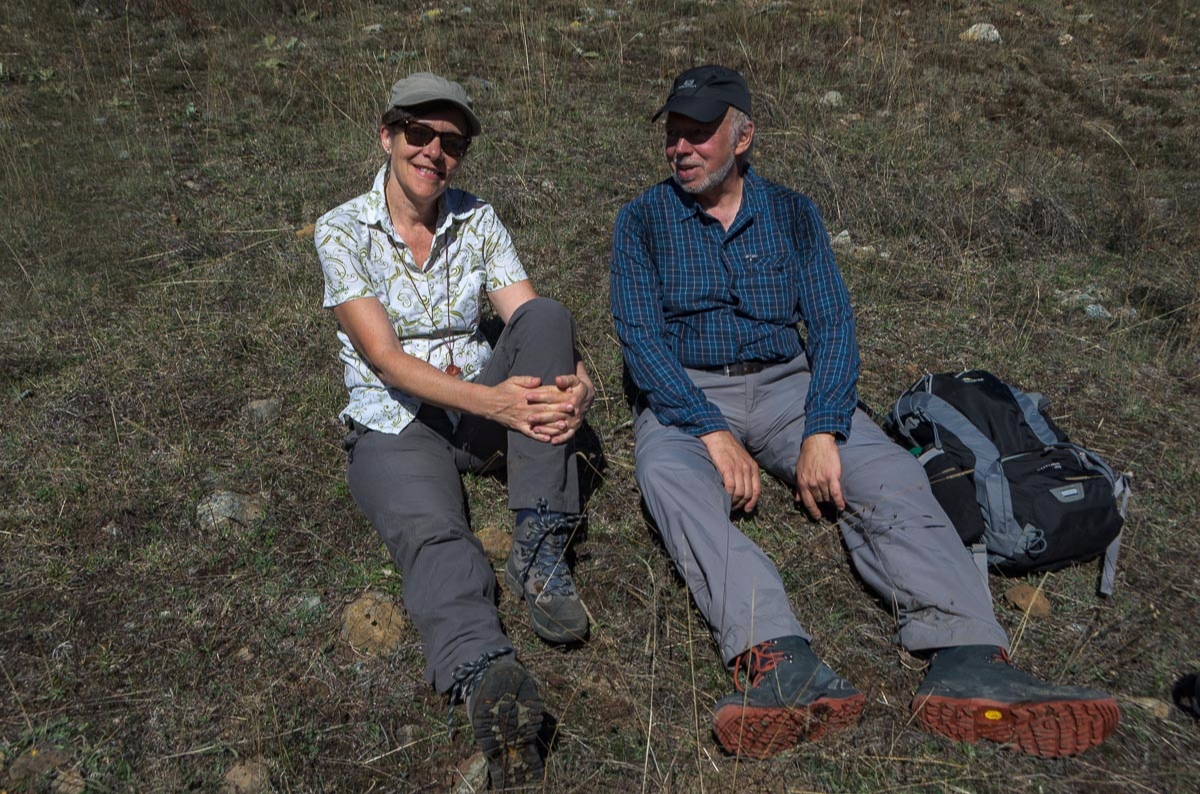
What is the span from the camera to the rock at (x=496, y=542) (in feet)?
10.8

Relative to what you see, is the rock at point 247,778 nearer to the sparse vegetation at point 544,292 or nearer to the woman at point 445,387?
the sparse vegetation at point 544,292

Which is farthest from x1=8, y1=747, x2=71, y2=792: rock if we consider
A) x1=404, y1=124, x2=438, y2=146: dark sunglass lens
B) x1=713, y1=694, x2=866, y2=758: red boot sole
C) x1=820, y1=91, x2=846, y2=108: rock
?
x1=820, y1=91, x2=846, y2=108: rock

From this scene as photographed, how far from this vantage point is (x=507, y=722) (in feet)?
7.36

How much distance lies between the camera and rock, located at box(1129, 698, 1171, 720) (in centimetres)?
262

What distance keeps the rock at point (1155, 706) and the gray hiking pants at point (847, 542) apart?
1.53ft

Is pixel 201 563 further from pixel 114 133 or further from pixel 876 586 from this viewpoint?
pixel 114 133

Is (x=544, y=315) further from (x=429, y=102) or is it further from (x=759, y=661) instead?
(x=759, y=661)

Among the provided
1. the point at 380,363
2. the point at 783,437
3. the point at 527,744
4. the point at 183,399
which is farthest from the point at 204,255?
the point at 527,744

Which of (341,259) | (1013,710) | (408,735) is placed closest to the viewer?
(1013,710)

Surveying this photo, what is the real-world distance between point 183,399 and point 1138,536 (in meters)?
4.10

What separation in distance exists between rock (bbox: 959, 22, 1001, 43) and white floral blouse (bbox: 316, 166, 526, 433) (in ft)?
27.3

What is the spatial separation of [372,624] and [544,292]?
8.60ft

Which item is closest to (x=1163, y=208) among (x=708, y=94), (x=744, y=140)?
(x=744, y=140)

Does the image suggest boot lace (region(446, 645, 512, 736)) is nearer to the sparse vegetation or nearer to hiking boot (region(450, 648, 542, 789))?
hiking boot (region(450, 648, 542, 789))
